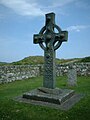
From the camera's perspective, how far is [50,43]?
9055mm

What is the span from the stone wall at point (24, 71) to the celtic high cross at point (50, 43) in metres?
6.58

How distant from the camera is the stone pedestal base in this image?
7.91 m

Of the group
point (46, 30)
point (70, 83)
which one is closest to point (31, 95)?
point (46, 30)

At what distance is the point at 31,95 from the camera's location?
27.9ft

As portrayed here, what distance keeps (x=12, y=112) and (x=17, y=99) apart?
67.9 inches

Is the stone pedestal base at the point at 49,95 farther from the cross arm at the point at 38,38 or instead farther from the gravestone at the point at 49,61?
the cross arm at the point at 38,38

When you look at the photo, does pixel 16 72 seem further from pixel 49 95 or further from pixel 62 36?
pixel 62 36

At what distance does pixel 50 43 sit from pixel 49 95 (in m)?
2.39

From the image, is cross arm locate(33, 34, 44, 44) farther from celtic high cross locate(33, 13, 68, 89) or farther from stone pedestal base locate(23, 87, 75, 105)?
stone pedestal base locate(23, 87, 75, 105)

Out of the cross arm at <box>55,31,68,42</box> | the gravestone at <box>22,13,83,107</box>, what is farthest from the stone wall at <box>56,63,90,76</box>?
the cross arm at <box>55,31,68,42</box>

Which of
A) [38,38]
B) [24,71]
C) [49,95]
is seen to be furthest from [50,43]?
[24,71]

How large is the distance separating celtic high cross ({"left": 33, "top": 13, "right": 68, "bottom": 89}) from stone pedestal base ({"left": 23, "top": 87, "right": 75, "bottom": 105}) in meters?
0.28

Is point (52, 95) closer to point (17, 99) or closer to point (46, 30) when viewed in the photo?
point (17, 99)

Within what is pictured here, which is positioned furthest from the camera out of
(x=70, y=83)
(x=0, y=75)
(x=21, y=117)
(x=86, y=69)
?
(x=86, y=69)
